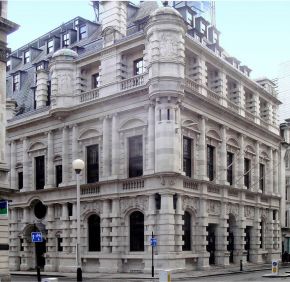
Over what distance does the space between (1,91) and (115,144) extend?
14.7 meters

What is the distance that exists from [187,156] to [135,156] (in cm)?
402

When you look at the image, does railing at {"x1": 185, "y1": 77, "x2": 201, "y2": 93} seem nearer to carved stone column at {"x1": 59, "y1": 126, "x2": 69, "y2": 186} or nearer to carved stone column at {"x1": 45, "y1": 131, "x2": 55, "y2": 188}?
carved stone column at {"x1": 59, "y1": 126, "x2": 69, "y2": 186}

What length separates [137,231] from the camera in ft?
139

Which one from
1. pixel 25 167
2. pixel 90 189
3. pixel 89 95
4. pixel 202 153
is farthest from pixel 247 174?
pixel 25 167

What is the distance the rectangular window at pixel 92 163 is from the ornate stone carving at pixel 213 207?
9.24 m

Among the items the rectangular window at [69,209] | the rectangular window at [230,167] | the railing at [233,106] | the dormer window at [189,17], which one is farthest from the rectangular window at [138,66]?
the rectangular window at [69,209]

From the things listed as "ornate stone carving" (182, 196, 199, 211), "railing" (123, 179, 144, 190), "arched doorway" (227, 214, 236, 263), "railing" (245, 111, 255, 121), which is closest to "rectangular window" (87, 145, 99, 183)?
"railing" (123, 179, 144, 190)

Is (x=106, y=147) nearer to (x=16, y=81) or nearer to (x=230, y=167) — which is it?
(x=230, y=167)

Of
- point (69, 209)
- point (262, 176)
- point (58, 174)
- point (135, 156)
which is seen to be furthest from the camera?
point (262, 176)

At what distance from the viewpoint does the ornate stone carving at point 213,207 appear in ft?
149

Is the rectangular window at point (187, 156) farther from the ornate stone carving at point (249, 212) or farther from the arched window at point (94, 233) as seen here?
the ornate stone carving at point (249, 212)

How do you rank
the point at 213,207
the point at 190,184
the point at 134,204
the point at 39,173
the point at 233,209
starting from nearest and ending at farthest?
1. the point at 134,204
2. the point at 190,184
3. the point at 213,207
4. the point at 233,209
5. the point at 39,173

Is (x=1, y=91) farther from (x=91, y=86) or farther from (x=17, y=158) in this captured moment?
(x=17, y=158)

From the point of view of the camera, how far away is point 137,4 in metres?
55.4
